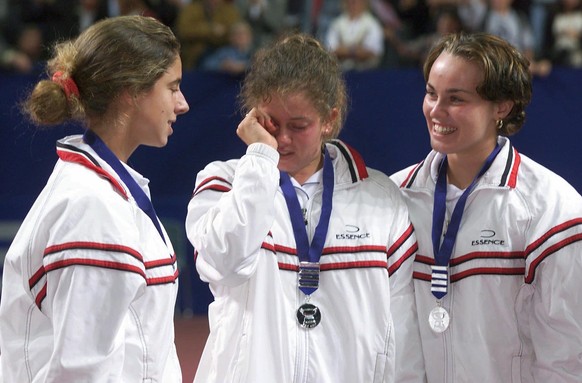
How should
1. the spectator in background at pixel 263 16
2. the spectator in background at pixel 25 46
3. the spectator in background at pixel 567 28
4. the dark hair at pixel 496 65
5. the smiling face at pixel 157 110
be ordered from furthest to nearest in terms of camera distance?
1. the spectator in background at pixel 263 16
2. the spectator in background at pixel 567 28
3. the spectator in background at pixel 25 46
4. the dark hair at pixel 496 65
5. the smiling face at pixel 157 110

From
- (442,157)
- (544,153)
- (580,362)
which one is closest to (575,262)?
(580,362)

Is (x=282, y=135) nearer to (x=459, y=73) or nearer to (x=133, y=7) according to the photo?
(x=459, y=73)

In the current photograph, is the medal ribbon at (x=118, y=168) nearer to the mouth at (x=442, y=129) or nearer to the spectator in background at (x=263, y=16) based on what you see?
the mouth at (x=442, y=129)

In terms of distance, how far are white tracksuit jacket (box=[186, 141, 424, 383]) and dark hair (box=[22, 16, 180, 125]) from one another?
1.54 ft

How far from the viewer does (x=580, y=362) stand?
121 inches

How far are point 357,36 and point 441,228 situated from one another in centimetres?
554

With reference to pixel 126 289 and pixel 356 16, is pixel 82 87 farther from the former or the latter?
pixel 356 16

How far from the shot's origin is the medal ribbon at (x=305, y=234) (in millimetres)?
3090

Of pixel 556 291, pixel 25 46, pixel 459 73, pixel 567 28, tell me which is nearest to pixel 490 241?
pixel 556 291

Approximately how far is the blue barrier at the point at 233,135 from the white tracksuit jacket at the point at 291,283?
3902 millimetres

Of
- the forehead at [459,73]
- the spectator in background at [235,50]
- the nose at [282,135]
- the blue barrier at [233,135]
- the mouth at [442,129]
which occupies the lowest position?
the nose at [282,135]

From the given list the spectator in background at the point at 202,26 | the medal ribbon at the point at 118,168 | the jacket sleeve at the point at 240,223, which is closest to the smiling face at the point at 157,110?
the medal ribbon at the point at 118,168

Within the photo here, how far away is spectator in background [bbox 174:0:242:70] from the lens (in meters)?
8.48

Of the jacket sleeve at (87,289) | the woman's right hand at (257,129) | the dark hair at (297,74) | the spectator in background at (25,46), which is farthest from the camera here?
the spectator in background at (25,46)
